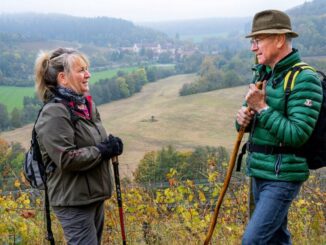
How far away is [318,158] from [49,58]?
6.07ft

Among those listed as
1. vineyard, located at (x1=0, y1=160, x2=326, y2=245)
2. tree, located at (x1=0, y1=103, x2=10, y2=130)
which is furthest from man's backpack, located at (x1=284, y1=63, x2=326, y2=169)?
tree, located at (x1=0, y1=103, x2=10, y2=130)

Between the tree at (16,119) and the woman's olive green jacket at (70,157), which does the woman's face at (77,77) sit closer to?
the woman's olive green jacket at (70,157)

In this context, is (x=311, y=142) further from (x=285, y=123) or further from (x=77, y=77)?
(x=77, y=77)

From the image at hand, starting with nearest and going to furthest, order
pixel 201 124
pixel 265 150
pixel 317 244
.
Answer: pixel 265 150 < pixel 317 244 < pixel 201 124

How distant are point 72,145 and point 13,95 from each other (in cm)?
7081

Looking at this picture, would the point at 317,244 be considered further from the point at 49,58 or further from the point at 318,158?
the point at 49,58

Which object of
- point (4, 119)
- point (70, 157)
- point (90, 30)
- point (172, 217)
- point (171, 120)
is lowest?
point (171, 120)

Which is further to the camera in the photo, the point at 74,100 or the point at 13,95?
the point at 13,95

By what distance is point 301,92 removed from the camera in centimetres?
248

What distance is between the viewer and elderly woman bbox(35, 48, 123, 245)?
266 cm

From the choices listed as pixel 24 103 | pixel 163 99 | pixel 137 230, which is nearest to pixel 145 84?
pixel 163 99

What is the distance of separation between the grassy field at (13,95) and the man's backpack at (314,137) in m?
62.0

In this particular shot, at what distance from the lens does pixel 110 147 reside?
2.80 m

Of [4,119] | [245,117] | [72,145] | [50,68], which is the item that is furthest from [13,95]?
[245,117]
